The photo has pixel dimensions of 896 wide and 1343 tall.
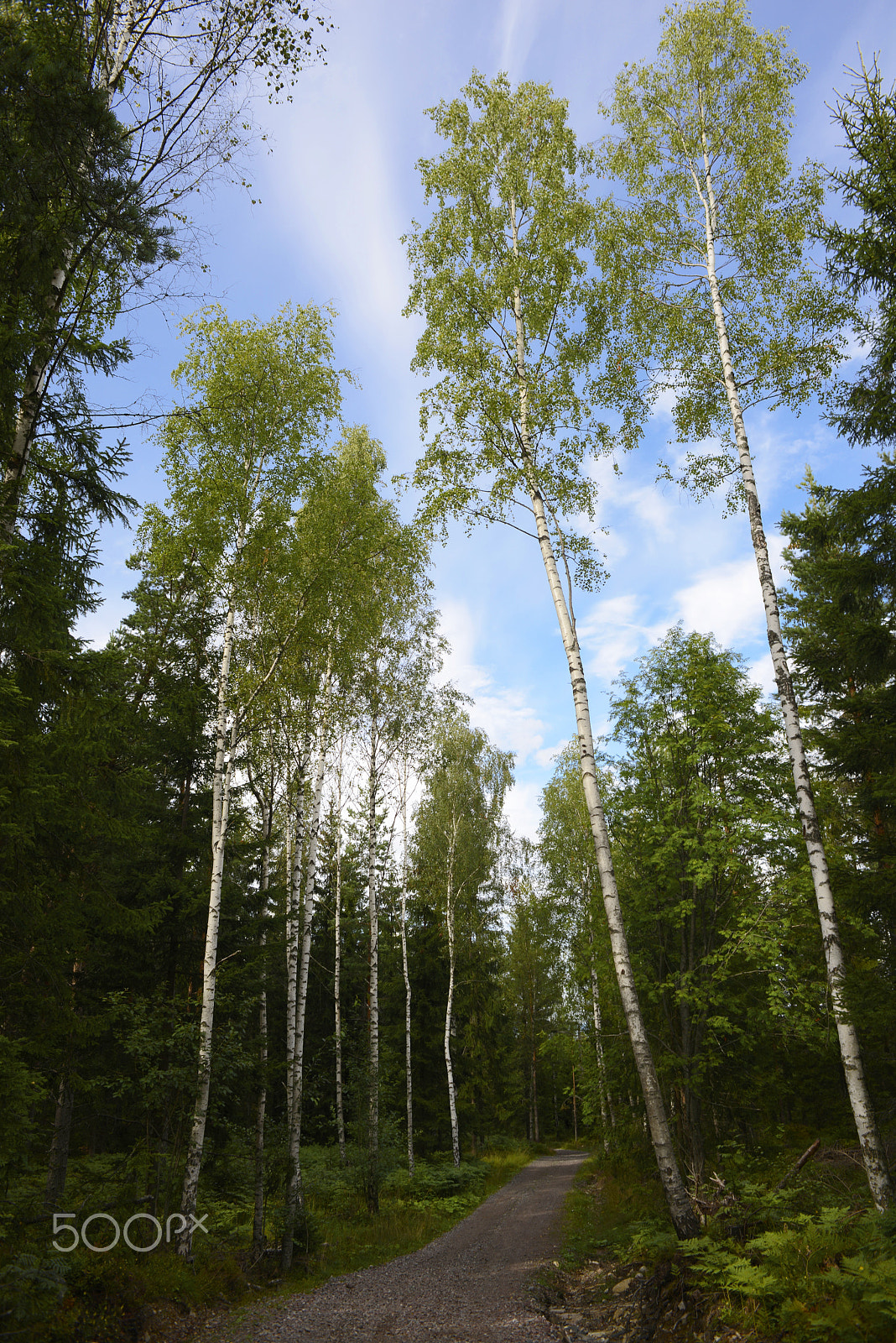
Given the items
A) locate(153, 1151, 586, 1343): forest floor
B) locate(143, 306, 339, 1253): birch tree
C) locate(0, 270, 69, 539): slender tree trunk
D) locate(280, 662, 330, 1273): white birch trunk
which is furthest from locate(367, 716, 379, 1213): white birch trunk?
locate(0, 270, 69, 539): slender tree trunk

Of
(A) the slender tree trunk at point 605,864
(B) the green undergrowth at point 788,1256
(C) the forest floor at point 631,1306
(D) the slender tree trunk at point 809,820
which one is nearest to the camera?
(B) the green undergrowth at point 788,1256

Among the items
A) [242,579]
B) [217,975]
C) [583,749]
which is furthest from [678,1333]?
[242,579]

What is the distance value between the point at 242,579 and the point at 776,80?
11.5 meters

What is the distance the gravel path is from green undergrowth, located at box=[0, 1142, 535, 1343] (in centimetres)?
62

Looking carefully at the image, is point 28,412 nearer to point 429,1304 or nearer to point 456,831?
point 429,1304

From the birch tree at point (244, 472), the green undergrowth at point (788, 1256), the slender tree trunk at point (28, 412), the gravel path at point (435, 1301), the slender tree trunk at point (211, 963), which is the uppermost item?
the birch tree at point (244, 472)

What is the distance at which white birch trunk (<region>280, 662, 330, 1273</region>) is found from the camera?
10.0m

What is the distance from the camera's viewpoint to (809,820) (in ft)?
26.8

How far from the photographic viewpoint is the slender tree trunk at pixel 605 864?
7258mm

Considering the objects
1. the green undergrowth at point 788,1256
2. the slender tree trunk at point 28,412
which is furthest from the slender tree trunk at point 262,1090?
the slender tree trunk at point 28,412

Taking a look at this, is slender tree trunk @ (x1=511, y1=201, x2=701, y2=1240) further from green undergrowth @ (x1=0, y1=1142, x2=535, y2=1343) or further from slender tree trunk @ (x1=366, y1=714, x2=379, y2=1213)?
slender tree trunk @ (x1=366, y1=714, x2=379, y2=1213)

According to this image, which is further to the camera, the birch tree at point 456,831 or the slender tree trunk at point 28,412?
the birch tree at point 456,831

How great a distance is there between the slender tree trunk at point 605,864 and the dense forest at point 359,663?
5 centimetres

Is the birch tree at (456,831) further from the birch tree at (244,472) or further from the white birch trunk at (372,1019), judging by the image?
the birch tree at (244,472)
